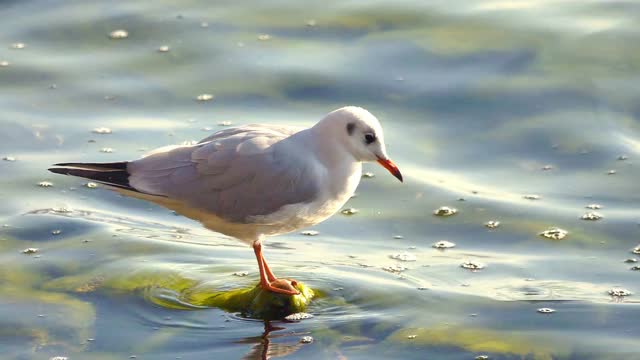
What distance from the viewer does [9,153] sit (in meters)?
7.52

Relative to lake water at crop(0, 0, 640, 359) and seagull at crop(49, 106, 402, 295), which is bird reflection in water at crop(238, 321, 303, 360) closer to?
lake water at crop(0, 0, 640, 359)

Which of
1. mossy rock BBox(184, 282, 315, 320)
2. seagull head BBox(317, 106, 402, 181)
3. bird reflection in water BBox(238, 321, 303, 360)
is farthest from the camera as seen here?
mossy rock BBox(184, 282, 315, 320)

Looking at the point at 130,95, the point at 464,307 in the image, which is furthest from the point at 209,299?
the point at 130,95

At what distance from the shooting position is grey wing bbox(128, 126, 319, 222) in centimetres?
555

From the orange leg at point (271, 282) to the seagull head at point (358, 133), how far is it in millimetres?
619

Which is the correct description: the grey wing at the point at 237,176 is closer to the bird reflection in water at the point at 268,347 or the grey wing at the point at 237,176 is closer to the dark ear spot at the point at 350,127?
the dark ear spot at the point at 350,127

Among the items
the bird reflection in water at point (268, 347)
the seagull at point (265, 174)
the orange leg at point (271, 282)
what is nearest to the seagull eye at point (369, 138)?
the seagull at point (265, 174)

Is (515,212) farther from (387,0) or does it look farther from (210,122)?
(387,0)

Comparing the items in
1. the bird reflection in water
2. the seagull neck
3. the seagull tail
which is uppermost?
the seagull neck

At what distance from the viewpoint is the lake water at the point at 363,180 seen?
5.55 m

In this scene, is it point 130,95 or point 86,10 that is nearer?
point 130,95

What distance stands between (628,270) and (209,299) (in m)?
1.99

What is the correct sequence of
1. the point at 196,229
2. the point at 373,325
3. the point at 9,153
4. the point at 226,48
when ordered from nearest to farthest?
the point at 373,325 < the point at 196,229 < the point at 9,153 < the point at 226,48

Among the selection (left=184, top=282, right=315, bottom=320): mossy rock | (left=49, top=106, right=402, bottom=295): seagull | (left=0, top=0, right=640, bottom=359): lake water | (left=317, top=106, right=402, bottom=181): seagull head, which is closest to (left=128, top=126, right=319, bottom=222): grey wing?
(left=49, top=106, right=402, bottom=295): seagull
